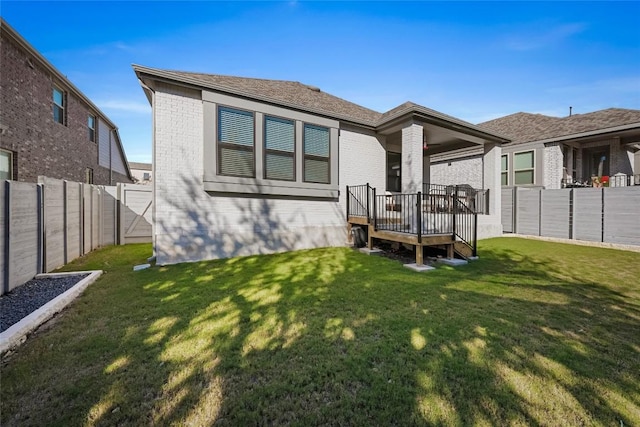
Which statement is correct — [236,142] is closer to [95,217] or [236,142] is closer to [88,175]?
[95,217]

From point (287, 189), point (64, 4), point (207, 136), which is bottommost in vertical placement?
point (287, 189)

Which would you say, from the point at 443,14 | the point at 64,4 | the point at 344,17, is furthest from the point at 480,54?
the point at 64,4

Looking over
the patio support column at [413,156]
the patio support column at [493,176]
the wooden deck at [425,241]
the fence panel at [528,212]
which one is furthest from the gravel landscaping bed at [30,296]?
the fence panel at [528,212]

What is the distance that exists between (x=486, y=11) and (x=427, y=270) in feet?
28.0

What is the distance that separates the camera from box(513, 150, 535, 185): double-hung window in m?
12.8

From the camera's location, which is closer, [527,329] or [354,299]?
[527,329]

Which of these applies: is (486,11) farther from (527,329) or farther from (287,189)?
(527,329)

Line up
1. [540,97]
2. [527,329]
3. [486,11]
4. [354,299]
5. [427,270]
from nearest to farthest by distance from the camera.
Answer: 1. [527,329]
2. [354,299]
3. [427,270]
4. [486,11]
5. [540,97]

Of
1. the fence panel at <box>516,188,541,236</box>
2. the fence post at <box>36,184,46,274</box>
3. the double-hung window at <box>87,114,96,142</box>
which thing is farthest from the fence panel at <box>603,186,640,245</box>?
the double-hung window at <box>87,114,96,142</box>

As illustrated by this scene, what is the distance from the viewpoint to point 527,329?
298 centimetres

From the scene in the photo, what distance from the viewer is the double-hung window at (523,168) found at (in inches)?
505

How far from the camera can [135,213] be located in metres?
9.23

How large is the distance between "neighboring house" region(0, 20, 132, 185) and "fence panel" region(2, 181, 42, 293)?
18.6 feet

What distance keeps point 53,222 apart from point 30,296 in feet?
7.82
